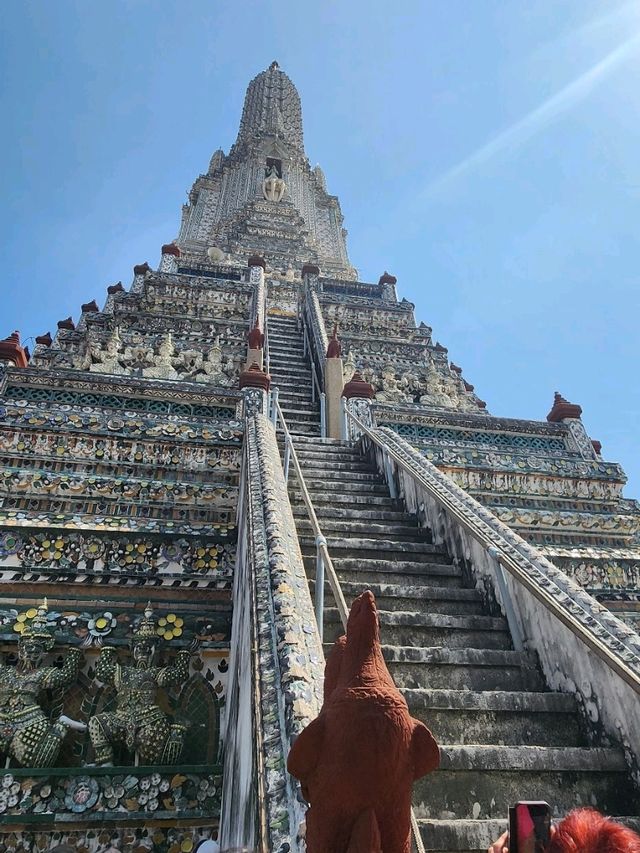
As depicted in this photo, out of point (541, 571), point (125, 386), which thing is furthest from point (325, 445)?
point (541, 571)

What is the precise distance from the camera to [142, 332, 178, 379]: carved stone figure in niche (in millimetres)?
11695

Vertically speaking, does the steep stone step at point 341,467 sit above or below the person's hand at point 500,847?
above

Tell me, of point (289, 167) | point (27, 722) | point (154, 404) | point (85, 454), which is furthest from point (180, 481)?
point (289, 167)

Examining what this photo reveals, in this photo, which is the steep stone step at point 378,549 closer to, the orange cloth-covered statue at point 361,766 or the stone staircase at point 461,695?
the stone staircase at point 461,695

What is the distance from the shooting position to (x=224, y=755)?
4441 mm

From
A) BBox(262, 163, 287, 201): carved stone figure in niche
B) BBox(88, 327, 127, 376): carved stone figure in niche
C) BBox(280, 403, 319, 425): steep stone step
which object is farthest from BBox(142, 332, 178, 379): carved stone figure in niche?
BBox(262, 163, 287, 201): carved stone figure in niche

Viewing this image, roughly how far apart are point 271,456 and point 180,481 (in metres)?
1.55

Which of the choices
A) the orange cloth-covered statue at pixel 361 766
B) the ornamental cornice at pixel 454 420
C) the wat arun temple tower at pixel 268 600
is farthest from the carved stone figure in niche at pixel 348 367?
the orange cloth-covered statue at pixel 361 766

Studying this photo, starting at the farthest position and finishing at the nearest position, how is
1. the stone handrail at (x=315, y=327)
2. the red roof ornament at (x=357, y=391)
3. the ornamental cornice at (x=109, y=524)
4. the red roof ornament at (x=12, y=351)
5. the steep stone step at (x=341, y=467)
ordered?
the stone handrail at (x=315, y=327), the red roof ornament at (x=357, y=391), the red roof ornament at (x=12, y=351), the steep stone step at (x=341, y=467), the ornamental cornice at (x=109, y=524)

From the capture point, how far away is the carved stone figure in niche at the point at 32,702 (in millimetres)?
4363

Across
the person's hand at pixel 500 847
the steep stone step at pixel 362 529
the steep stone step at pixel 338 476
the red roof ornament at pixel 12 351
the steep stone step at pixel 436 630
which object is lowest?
the person's hand at pixel 500 847

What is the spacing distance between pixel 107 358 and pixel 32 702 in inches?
328

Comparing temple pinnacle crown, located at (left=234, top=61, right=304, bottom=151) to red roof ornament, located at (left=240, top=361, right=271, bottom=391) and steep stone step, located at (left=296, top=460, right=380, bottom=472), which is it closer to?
red roof ornament, located at (left=240, top=361, right=271, bottom=391)

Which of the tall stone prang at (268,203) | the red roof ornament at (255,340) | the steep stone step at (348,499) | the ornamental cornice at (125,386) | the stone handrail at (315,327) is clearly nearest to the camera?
the steep stone step at (348,499)
